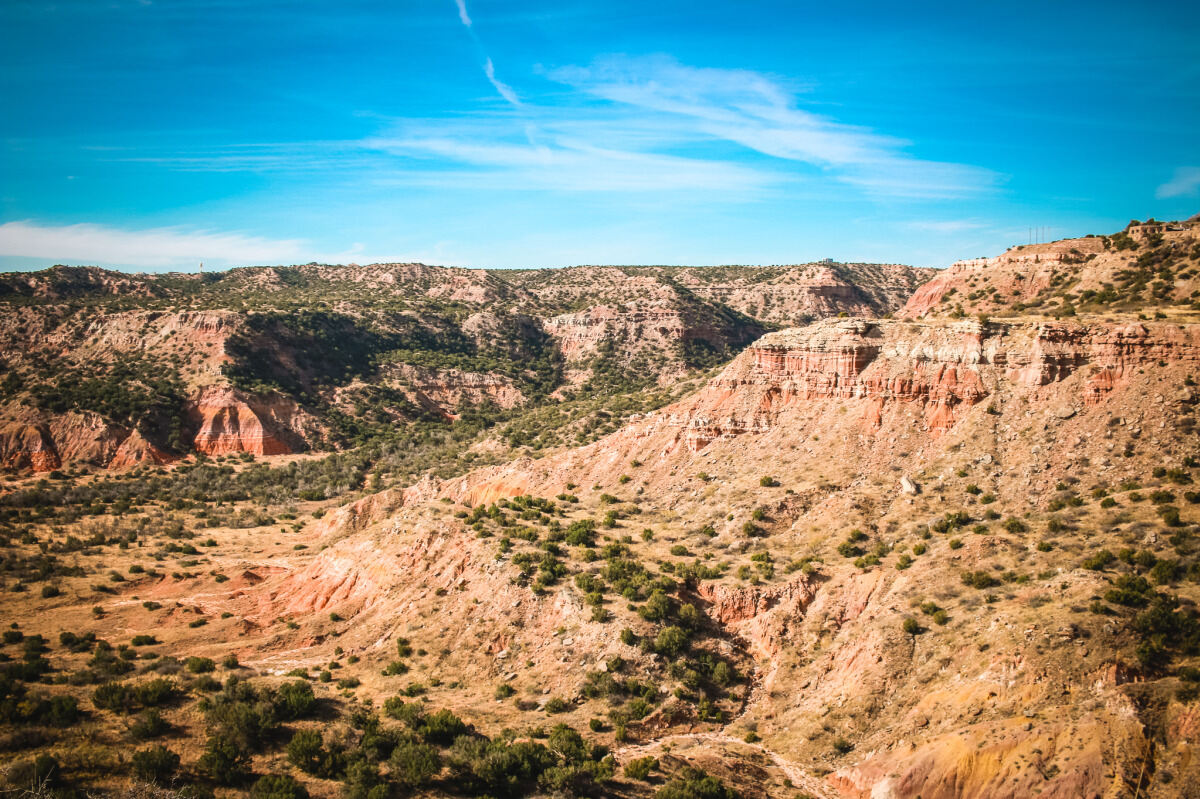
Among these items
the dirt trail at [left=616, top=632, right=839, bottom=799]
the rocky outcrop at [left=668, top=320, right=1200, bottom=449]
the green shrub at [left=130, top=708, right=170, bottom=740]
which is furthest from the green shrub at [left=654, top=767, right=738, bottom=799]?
the rocky outcrop at [left=668, top=320, right=1200, bottom=449]

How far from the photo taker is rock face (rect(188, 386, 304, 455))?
92.1 meters

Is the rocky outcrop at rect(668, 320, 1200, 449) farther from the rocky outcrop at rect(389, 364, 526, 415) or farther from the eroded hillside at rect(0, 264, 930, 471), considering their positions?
the rocky outcrop at rect(389, 364, 526, 415)

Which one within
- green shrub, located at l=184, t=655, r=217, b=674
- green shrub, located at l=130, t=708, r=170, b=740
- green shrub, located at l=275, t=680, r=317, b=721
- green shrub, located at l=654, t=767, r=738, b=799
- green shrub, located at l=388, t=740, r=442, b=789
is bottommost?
green shrub, located at l=184, t=655, r=217, b=674

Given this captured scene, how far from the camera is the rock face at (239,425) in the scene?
302 feet

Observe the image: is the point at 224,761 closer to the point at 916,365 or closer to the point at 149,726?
the point at 149,726

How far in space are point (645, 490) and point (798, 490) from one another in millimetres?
12016

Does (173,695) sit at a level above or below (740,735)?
above

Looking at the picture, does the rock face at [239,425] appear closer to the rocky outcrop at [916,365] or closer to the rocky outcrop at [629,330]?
the rocky outcrop at [629,330]

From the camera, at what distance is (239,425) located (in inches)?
3684

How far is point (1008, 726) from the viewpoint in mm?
22859

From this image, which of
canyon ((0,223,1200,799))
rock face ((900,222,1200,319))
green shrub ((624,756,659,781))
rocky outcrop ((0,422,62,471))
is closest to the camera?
canyon ((0,223,1200,799))

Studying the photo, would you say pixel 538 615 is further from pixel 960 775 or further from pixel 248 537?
pixel 248 537

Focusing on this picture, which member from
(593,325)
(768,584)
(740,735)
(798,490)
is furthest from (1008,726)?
(593,325)

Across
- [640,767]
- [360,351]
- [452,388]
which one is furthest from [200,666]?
[360,351]
